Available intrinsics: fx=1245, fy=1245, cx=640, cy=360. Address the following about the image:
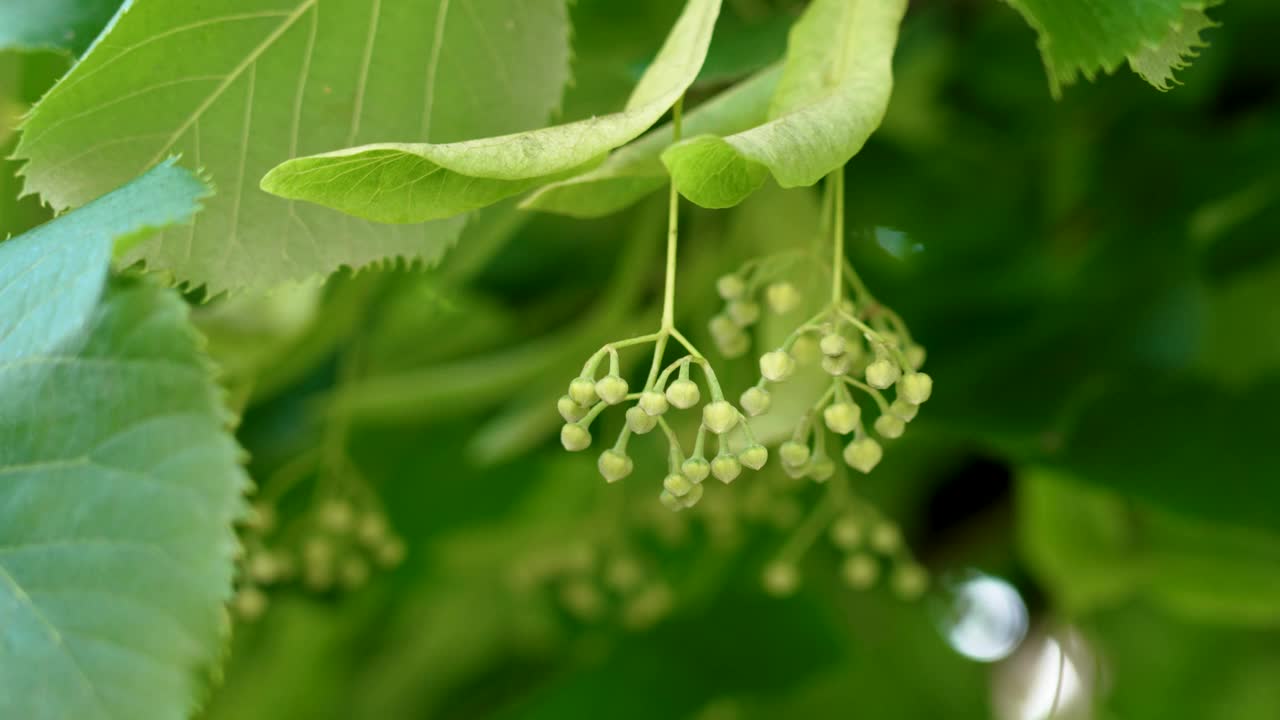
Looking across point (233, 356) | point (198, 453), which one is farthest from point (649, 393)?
point (233, 356)

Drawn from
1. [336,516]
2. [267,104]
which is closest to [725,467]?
[267,104]

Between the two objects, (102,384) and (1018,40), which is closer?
(102,384)

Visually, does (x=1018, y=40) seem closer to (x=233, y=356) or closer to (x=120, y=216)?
(x=233, y=356)

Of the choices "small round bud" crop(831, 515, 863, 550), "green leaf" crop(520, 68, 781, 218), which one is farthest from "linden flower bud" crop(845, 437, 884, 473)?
"small round bud" crop(831, 515, 863, 550)

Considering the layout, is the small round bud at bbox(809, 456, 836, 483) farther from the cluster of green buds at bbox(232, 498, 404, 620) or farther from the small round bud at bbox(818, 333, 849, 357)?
the cluster of green buds at bbox(232, 498, 404, 620)

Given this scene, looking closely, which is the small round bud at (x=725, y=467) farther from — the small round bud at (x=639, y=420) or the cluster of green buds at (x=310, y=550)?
the cluster of green buds at (x=310, y=550)

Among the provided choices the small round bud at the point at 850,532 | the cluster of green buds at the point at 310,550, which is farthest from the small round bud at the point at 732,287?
the cluster of green buds at the point at 310,550

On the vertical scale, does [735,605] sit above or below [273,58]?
below

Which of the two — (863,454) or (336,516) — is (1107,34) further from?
(336,516)
